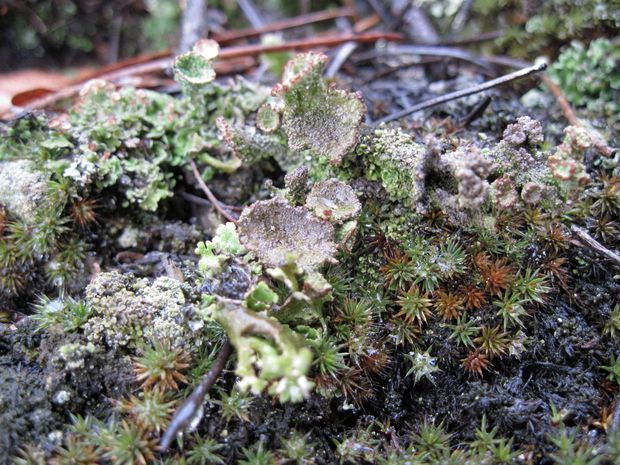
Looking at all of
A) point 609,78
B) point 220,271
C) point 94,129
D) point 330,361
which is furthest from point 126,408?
point 609,78

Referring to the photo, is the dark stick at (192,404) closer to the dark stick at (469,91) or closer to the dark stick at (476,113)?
the dark stick at (469,91)

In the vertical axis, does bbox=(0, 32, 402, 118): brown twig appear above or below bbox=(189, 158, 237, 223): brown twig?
above

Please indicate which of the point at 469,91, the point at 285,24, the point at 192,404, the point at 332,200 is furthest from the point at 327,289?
the point at 285,24

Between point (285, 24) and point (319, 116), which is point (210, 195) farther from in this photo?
point (285, 24)

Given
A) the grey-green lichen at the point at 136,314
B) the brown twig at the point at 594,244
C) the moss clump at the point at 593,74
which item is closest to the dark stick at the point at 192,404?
the grey-green lichen at the point at 136,314

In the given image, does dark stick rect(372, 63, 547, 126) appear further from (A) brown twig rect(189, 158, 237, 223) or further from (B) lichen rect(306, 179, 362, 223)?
(A) brown twig rect(189, 158, 237, 223)

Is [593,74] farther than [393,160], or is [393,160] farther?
[593,74]

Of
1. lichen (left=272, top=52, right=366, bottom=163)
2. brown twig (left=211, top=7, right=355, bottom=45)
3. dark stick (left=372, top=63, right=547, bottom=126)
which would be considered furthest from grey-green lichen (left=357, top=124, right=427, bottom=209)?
brown twig (left=211, top=7, right=355, bottom=45)
